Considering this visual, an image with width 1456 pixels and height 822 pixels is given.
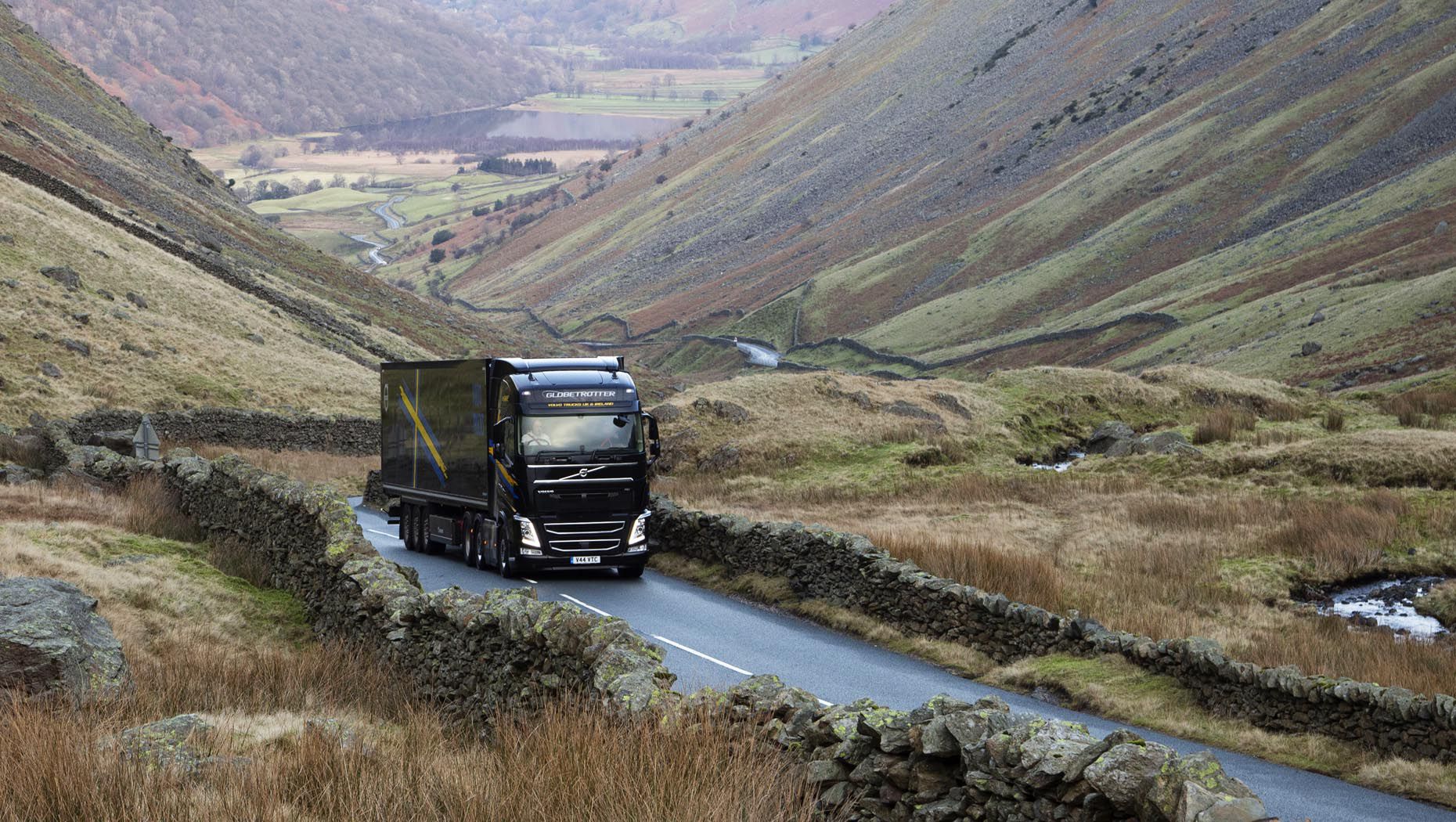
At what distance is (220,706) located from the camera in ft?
36.3

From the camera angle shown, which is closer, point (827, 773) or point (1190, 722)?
point (827, 773)

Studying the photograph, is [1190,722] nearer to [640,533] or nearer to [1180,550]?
[1180,550]

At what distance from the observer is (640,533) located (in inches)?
1003

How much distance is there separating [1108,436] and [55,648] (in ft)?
129

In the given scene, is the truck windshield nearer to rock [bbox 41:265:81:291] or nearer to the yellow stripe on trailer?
the yellow stripe on trailer

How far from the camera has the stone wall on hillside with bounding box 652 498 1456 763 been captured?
43.3 feet

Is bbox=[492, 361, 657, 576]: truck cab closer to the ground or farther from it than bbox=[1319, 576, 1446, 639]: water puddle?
farther from it

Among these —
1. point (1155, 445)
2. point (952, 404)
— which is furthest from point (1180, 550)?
point (952, 404)

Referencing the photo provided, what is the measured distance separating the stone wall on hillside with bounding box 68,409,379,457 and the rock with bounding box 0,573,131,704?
34.1m

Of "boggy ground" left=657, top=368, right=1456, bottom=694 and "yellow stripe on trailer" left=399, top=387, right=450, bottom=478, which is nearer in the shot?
"boggy ground" left=657, top=368, right=1456, bottom=694

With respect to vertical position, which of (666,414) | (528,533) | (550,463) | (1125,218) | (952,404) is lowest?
(528,533)

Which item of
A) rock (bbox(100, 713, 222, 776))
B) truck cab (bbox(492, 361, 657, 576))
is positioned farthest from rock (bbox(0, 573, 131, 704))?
truck cab (bbox(492, 361, 657, 576))

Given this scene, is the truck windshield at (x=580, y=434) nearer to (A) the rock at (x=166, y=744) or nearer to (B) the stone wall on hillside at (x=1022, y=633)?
(B) the stone wall on hillside at (x=1022, y=633)

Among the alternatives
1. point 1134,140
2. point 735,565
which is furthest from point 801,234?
point 735,565
